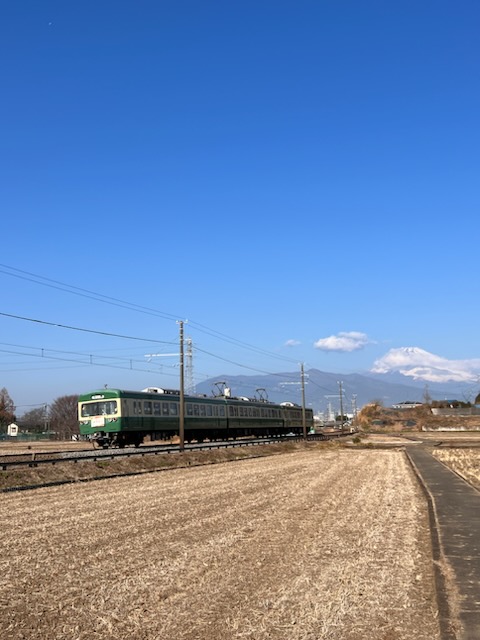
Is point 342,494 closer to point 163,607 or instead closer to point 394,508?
point 394,508

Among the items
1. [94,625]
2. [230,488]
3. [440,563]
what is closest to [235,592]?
[94,625]

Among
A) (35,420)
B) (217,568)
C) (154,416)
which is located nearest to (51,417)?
(35,420)

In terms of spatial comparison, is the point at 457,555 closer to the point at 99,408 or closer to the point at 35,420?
the point at 99,408

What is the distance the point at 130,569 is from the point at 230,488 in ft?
39.6

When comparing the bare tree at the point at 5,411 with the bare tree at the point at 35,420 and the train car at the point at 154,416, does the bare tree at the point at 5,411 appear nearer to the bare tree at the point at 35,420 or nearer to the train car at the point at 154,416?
the bare tree at the point at 35,420

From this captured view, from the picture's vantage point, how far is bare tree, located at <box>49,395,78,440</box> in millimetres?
129950

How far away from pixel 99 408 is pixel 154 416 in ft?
14.6

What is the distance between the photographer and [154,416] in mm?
43625

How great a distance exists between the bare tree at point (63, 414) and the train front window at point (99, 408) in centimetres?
8848

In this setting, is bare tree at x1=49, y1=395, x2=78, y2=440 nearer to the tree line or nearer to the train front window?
the tree line

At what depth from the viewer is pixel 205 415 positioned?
51.2 m

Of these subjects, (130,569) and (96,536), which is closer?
(130,569)

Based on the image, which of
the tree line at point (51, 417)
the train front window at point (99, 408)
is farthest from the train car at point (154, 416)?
the tree line at point (51, 417)

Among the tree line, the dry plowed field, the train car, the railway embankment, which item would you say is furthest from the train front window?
the tree line
